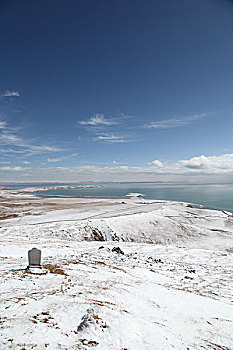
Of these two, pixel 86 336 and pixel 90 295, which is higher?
pixel 86 336

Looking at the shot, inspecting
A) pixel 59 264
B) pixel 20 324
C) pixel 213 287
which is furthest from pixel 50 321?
pixel 213 287

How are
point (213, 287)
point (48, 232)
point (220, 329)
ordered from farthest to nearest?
1. point (48, 232)
2. point (213, 287)
3. point (220, 329)

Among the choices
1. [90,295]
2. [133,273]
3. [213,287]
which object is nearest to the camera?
[90,295]

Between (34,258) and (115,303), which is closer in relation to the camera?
(115,303)

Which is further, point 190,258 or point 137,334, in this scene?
point 190,258

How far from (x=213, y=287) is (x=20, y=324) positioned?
1338 cm

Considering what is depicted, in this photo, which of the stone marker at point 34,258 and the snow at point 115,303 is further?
the stone marker at point 34,258

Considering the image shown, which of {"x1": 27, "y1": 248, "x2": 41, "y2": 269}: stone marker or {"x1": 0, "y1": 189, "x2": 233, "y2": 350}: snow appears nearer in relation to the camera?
{"x1": 0, "y1": 189, "x2": 233, "y2": 350}: snow

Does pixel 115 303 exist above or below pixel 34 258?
below

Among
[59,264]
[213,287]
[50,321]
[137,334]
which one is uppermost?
[50,321]

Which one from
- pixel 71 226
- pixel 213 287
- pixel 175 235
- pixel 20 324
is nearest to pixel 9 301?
pixel 20 324

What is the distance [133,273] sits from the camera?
14.7 meters

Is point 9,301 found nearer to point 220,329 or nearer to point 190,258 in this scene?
point 220,329

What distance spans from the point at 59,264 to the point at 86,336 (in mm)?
9979
